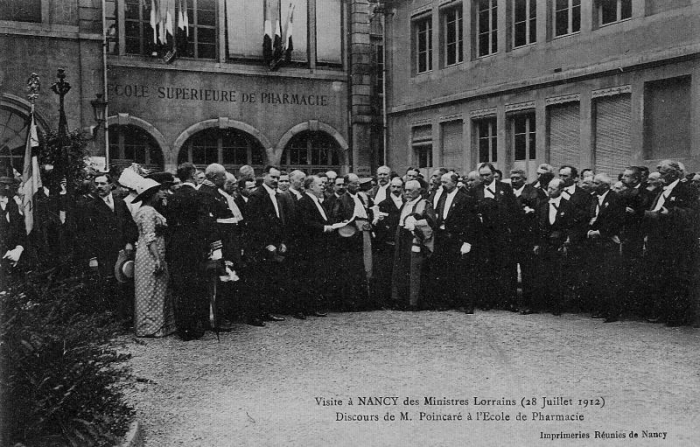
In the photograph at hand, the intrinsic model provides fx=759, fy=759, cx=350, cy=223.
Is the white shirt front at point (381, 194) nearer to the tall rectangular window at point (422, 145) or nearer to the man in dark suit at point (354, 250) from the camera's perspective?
the man in dark suit at point (354, 250)

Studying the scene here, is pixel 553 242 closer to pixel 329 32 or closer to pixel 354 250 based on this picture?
pixel 354 250

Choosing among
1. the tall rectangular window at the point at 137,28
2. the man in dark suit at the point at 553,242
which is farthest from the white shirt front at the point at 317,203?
the tall rectangular window at the point at 137,28

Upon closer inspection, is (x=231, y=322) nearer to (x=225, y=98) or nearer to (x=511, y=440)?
(x=511, y=440)

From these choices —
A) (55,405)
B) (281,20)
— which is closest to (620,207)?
(55,405)

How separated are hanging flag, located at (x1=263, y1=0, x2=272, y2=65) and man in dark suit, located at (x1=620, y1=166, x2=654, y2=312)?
970cm

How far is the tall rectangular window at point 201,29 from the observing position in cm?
1769

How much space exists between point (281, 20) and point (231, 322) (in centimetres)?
1040

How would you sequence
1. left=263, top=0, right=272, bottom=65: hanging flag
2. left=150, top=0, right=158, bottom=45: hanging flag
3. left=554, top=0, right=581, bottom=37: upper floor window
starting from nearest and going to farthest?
1. left=554, top=0, right=581, bottom=37: upper floor window
2. left=263, top=0, right=272, bottom=65: hanging flag
3. left=150, top=0, right=158, bottom=45: hanging flag

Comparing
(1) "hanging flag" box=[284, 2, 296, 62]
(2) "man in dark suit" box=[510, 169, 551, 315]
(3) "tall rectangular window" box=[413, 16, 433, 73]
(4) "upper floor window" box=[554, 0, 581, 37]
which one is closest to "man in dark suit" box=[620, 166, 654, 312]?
(2) "man in dark suit" box=[510, 169, 551, 315]

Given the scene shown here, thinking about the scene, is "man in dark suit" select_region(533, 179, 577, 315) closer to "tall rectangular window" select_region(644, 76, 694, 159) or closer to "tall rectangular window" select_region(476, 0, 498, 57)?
"tall rectangular window" select_region(644, 76, 694, 159)

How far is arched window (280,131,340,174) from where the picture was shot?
73.9ft

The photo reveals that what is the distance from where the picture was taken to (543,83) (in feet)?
51.4

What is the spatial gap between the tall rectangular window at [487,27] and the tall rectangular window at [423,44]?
2.08 metres

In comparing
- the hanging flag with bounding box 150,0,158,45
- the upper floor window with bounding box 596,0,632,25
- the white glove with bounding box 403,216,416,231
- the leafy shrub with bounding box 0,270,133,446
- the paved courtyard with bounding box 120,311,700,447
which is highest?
the hanging flag with bounding box 150,0,158,45
